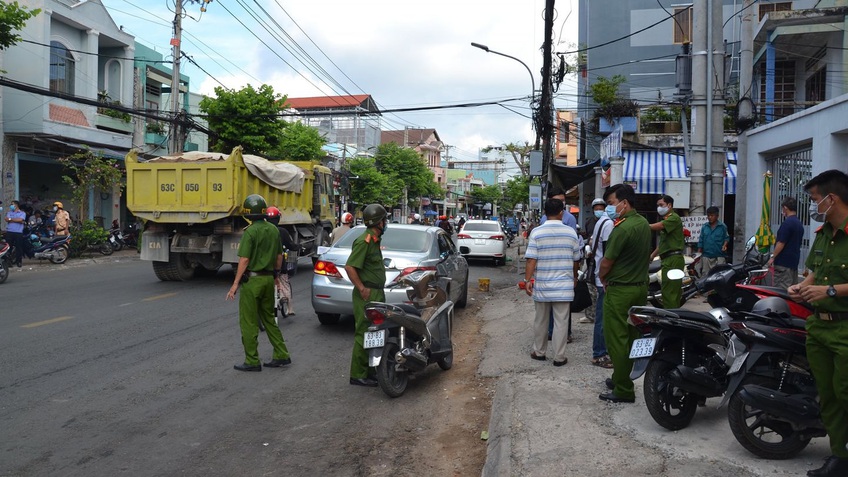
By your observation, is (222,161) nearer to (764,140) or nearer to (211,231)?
(211,231)

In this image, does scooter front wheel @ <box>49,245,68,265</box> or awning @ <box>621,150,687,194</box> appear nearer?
scooter front wheel @ <box>49,245,68,265</box>

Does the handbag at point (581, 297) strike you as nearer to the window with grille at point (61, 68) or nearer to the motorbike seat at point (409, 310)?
the motorbike seat at point (409, 310)

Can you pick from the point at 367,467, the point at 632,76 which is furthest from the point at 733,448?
the point at 632,76

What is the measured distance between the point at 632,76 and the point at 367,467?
27.0m

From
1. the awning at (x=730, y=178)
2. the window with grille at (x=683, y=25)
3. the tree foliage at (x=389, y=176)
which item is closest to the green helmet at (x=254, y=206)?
the awning at (x=730, y=178)

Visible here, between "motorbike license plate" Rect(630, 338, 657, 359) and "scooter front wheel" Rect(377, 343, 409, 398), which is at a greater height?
"motorbike license plate" Rect(630, 338, 657, 359)

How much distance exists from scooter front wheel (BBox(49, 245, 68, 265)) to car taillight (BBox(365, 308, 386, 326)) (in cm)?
1519

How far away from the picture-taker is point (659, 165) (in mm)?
19375

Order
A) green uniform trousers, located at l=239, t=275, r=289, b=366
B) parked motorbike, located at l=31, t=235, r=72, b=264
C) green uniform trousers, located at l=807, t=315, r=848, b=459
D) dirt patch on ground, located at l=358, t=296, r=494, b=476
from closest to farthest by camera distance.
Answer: green uniform trousers, located at l=807, t=315, r=848, b=459 < dirt patch on ground, located at l=358, t=296, r=494, b=476 < green uniform trousers, located at l=239, t=275, r=289, b=366 < parked motorbike, located at l=31, t=235, r=72, b=264

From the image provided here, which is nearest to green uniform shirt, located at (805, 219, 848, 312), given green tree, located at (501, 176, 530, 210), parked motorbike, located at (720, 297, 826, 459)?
parked motorbike, located at (720, 297, 826, 459)

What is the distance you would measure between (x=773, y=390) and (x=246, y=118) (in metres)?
26.0

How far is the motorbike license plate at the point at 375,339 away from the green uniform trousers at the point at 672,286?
145 inches

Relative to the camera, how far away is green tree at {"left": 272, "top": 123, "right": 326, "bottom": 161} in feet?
120

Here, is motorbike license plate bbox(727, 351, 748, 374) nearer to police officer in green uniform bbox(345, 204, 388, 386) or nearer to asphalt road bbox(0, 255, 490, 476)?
asphalt road bbox(0, 255, 490, 476)
